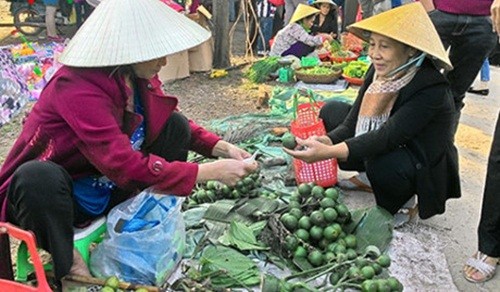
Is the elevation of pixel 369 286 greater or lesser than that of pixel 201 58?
greater

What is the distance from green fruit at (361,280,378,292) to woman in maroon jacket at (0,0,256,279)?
0.63 m

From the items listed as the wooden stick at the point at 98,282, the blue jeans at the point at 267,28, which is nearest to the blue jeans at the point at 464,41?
the wooden stick at the point at 98,282

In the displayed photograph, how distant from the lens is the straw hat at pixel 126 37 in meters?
1.92

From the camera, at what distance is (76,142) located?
1.96 m

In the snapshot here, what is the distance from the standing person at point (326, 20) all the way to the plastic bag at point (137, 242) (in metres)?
5.30

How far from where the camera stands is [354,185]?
3213 mm

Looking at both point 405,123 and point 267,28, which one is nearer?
point 405,123

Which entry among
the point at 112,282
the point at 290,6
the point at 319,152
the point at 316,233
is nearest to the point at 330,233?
the point at 316,233

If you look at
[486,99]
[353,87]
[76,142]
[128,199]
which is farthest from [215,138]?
[486,99]

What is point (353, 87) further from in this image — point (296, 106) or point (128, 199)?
point (128, 199)

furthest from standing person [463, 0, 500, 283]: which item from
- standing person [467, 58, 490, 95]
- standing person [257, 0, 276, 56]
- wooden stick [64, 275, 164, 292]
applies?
standing person [257, 0, 276, 56]

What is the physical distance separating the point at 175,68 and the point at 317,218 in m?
3.94

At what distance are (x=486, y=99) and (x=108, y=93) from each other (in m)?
4.45

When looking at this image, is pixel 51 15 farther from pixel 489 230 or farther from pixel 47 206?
pixel 489 230
